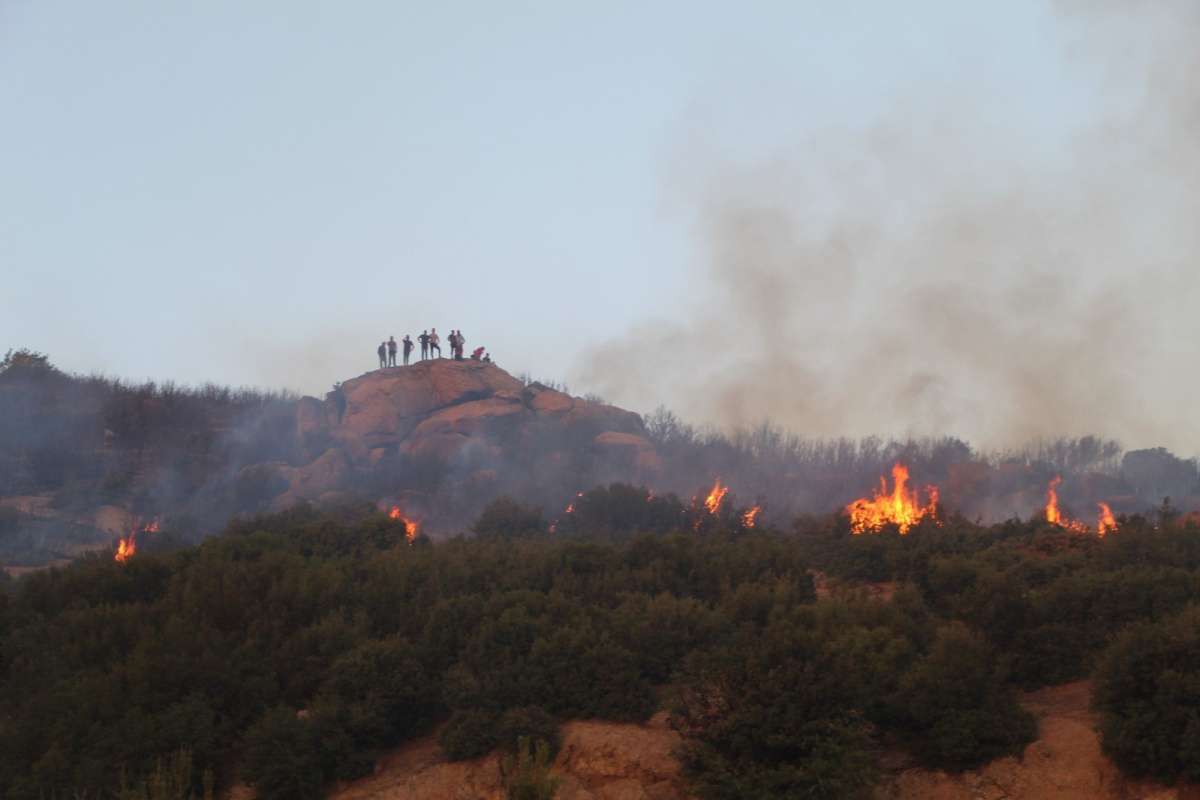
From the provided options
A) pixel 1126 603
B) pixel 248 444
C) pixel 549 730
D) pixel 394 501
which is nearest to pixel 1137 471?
pixel 394 501

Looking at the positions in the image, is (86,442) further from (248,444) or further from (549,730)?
(549,730)

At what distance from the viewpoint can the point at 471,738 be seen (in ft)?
57.4

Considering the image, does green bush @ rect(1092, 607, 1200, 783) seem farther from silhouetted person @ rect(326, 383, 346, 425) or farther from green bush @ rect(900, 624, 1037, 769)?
silhouetted person @ rect(326, 383, 346, 425)

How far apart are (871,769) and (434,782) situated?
6188mm

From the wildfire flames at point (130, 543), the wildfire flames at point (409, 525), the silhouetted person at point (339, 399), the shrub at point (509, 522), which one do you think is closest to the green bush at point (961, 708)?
the wildfire flames at point (409, 525)

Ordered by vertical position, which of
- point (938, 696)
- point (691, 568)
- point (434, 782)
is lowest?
point (434, 782)

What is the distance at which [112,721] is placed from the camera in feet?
60.4

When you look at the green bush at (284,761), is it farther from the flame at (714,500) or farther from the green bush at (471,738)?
the flame at (714,500)

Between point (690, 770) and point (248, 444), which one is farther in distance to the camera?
point (248, 444)

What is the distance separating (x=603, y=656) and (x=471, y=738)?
7.96 feet

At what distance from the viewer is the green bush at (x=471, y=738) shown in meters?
17.4

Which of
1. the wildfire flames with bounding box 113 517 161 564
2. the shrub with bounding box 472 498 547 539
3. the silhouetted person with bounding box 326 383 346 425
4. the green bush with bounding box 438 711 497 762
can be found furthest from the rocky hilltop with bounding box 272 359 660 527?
the green bush with bounding box 438 711 497 762

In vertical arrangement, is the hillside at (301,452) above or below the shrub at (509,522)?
above

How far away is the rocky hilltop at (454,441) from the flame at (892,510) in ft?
47.2
